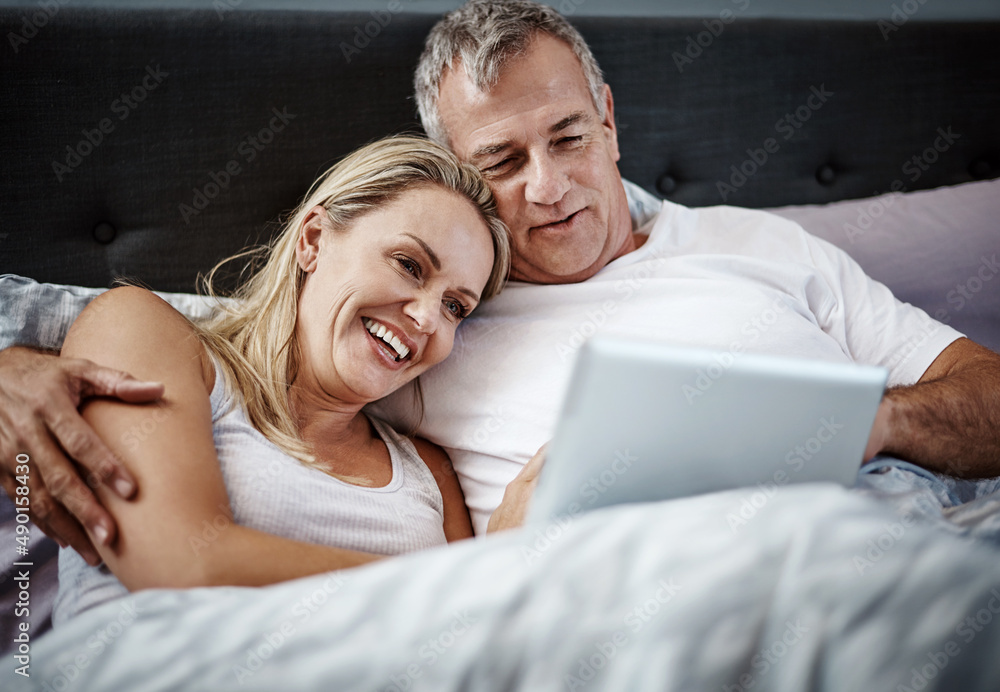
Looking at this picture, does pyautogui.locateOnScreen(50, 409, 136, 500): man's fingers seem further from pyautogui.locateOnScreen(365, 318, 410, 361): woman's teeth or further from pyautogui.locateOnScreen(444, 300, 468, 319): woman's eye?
pyautogui.locateOnScreen(444, 300, 468, 319): woman's eye

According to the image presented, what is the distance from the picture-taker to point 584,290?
3.99 ft

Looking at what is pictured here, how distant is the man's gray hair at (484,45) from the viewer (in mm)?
1190

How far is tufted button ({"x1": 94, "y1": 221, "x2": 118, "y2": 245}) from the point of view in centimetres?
130

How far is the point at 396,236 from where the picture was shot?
3.31 ft

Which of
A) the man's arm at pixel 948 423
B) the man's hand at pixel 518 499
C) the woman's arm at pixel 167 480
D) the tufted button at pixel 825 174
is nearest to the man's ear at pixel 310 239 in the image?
the woman's arm at pixel 167 480

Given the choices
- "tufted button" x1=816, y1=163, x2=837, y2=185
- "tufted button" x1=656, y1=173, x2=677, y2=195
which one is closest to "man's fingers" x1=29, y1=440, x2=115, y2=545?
"tufted button" x1=656, y1=173, x2=677, y2=195

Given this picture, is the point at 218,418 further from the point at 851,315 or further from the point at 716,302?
the point at 851,315

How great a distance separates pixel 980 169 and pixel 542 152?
1287 mm

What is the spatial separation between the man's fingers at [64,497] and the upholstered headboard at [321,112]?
675 mm

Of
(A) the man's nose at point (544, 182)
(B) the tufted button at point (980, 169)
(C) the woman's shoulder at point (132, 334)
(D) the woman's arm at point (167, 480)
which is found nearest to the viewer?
(D) the woman's arm at point (167, 480)

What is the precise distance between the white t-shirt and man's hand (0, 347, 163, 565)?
0.52 m

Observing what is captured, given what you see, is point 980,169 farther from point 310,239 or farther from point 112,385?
point 112,385

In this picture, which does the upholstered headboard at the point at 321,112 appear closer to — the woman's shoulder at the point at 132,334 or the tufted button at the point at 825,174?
the tufted button at the point at 825,174

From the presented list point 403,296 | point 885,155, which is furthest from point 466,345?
point 885,155
